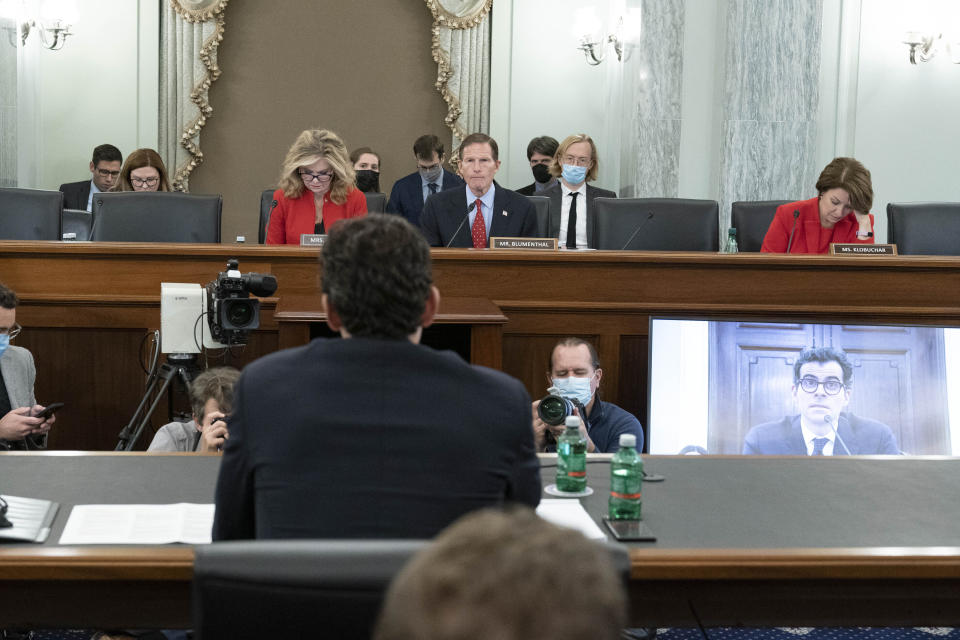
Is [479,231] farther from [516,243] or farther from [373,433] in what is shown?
[373,433]

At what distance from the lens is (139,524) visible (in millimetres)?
1821

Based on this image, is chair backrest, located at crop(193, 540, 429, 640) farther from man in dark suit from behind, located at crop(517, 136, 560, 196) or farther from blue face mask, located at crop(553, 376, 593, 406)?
man in dark suit from behind, located at crop(517, 136, 560, 196)

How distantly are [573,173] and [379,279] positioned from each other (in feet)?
14.0

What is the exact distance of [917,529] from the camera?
1.89 meters

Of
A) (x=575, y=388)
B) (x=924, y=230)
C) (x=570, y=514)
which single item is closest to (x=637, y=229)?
(x=924, y=230)

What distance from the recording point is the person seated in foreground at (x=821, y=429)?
141 inches

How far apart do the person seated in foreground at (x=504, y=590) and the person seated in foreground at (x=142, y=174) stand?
525 cm

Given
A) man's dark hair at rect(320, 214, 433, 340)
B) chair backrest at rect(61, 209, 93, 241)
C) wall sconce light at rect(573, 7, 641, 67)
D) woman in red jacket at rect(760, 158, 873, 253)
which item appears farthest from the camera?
wall sconce light at rect(573, 7, 641, 67)

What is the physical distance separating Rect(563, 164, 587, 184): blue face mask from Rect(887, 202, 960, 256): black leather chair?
157 centimetres

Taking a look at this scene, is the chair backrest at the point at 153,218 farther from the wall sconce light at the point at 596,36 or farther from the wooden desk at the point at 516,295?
the wall sconce light at the point at 596,36

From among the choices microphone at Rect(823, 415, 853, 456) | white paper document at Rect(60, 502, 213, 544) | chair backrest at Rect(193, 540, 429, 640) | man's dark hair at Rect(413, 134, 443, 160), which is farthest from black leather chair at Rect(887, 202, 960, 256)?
chair backrest at Rect(193, 540, 429, 640)

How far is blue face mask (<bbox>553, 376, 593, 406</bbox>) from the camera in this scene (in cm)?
332

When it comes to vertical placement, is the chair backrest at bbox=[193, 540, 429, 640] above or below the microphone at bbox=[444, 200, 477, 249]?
below

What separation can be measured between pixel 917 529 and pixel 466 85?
237 inches
